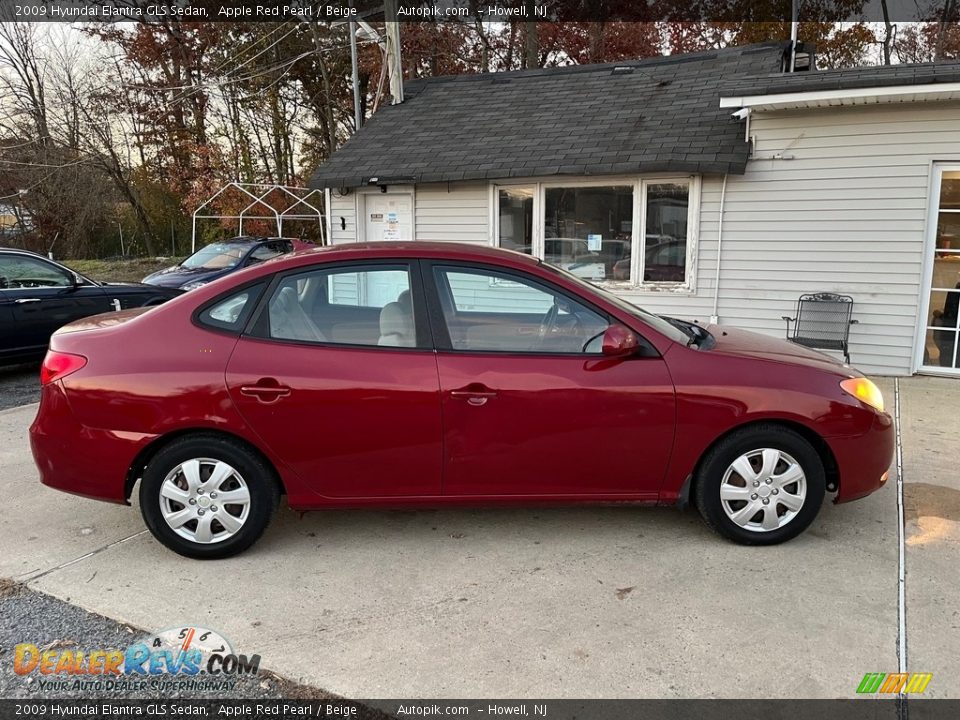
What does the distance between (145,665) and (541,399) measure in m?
2.01

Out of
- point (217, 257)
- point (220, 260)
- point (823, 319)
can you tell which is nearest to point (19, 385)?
point (220, 260)

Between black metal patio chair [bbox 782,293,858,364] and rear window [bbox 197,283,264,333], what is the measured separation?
6.16 m

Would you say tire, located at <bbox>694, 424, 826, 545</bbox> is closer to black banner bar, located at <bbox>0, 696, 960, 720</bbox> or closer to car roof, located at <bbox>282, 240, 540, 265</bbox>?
black banner bar, located at <bbox>0, 696, 960, 720</bbox>

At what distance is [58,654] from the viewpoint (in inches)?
110

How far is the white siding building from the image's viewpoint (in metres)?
7.30

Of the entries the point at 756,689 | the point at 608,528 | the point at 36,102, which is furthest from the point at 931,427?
the point at 36,102

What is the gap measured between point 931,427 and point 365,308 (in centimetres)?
490

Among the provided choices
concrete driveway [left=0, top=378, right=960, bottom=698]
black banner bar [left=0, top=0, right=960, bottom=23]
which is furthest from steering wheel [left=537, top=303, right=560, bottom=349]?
black banner bar [left=0, top=0, right=960, bottom=23]

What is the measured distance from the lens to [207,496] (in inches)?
134

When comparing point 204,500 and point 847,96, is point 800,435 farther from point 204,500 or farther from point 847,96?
point 847,96

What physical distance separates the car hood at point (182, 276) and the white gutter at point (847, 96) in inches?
329

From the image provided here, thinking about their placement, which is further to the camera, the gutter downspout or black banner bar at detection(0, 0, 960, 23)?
black banner bar at detection(0, 0, 960, 23)

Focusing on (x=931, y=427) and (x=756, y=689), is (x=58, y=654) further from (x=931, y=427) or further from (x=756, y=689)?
(x=931, y=427)

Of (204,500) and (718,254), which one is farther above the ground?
(718,254)
